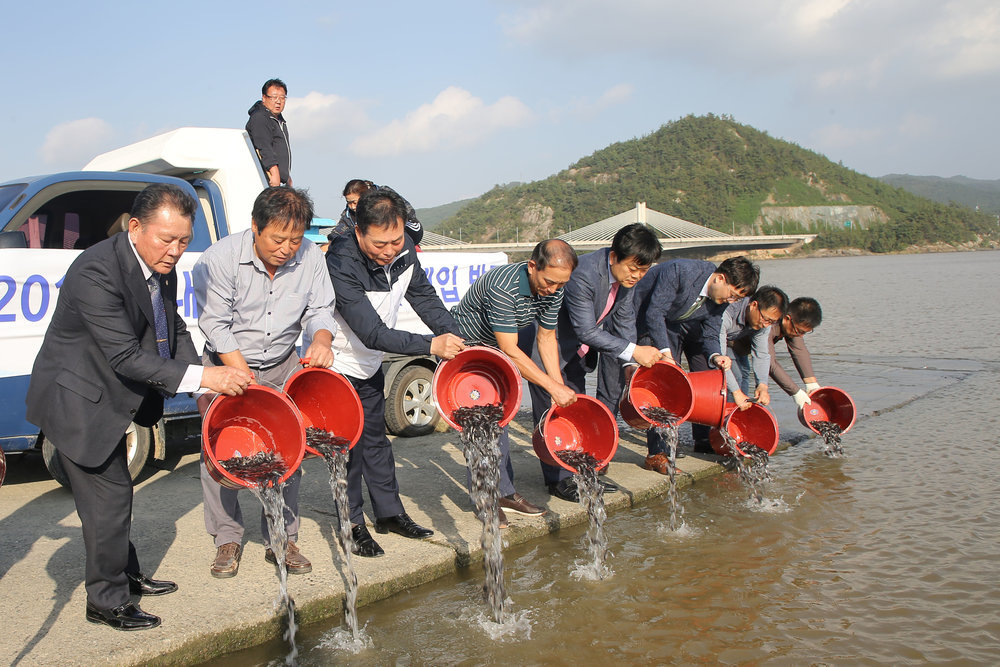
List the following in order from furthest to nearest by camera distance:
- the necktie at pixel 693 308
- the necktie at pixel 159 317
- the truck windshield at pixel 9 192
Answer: the necktie at pixel 693 308, the truck windshield at pixel 9 192, the necktie at pixel 159 317

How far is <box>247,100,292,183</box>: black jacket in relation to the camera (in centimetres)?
665

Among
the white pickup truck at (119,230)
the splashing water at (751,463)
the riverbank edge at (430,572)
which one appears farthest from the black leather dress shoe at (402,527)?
the splashing water at (751,463)

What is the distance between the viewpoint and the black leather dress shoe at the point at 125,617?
2924 mm

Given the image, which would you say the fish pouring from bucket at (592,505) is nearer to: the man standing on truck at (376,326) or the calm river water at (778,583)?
the calm river water at (778,583)

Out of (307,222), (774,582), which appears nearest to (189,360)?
(307,222)

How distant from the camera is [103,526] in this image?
117 inches

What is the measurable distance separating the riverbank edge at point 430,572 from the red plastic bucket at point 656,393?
1.49 ft

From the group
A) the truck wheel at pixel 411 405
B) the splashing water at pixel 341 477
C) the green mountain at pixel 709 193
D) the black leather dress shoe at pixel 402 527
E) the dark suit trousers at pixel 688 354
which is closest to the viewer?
the splashing water at pixel 341 477

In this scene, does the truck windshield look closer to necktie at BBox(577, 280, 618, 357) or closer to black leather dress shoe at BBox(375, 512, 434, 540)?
black leather dress shoe at BBox(375, 512, 434, 540)

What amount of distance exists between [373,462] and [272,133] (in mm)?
3953

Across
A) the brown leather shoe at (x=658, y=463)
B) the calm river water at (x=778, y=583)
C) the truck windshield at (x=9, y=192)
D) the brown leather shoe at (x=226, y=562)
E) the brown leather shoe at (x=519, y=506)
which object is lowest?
the calm river water at (x=778, y=583)

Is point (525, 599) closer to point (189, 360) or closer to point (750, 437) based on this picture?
point (189, 360)

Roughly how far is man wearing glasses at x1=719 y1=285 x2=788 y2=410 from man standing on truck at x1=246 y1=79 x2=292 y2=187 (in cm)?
404

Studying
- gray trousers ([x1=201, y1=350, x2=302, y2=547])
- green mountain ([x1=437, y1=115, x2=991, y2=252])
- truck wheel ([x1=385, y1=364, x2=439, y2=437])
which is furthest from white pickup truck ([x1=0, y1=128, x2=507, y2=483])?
green mountain ([x1=437, y1=115, x2=991, y2=252])
